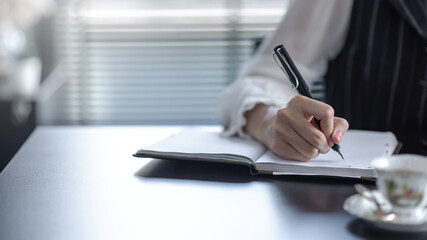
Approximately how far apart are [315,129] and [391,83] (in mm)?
568

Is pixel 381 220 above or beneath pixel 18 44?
above

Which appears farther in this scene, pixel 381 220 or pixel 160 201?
pixel 160 201

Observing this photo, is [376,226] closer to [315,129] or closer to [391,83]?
[315,129]

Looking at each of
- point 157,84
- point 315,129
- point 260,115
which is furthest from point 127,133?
point 157,84

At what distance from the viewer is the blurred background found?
300 centimetres

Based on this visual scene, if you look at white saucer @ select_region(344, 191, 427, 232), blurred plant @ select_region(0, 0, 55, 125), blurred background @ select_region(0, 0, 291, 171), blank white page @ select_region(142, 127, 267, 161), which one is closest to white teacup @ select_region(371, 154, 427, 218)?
white saucer @ select_region(344, 191, 427, 232)

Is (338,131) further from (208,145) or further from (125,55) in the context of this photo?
(125,55)

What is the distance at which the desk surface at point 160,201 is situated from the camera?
0.61 meters

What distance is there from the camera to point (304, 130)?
0.85 m

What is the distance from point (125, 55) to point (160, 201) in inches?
96.2

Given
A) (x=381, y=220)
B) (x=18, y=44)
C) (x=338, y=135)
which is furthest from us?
(x=18, y=44)

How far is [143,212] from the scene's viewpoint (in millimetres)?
675

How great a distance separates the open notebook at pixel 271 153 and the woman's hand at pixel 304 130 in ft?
0.05

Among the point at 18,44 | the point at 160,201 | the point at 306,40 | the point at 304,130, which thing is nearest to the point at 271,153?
the point at 304,130
